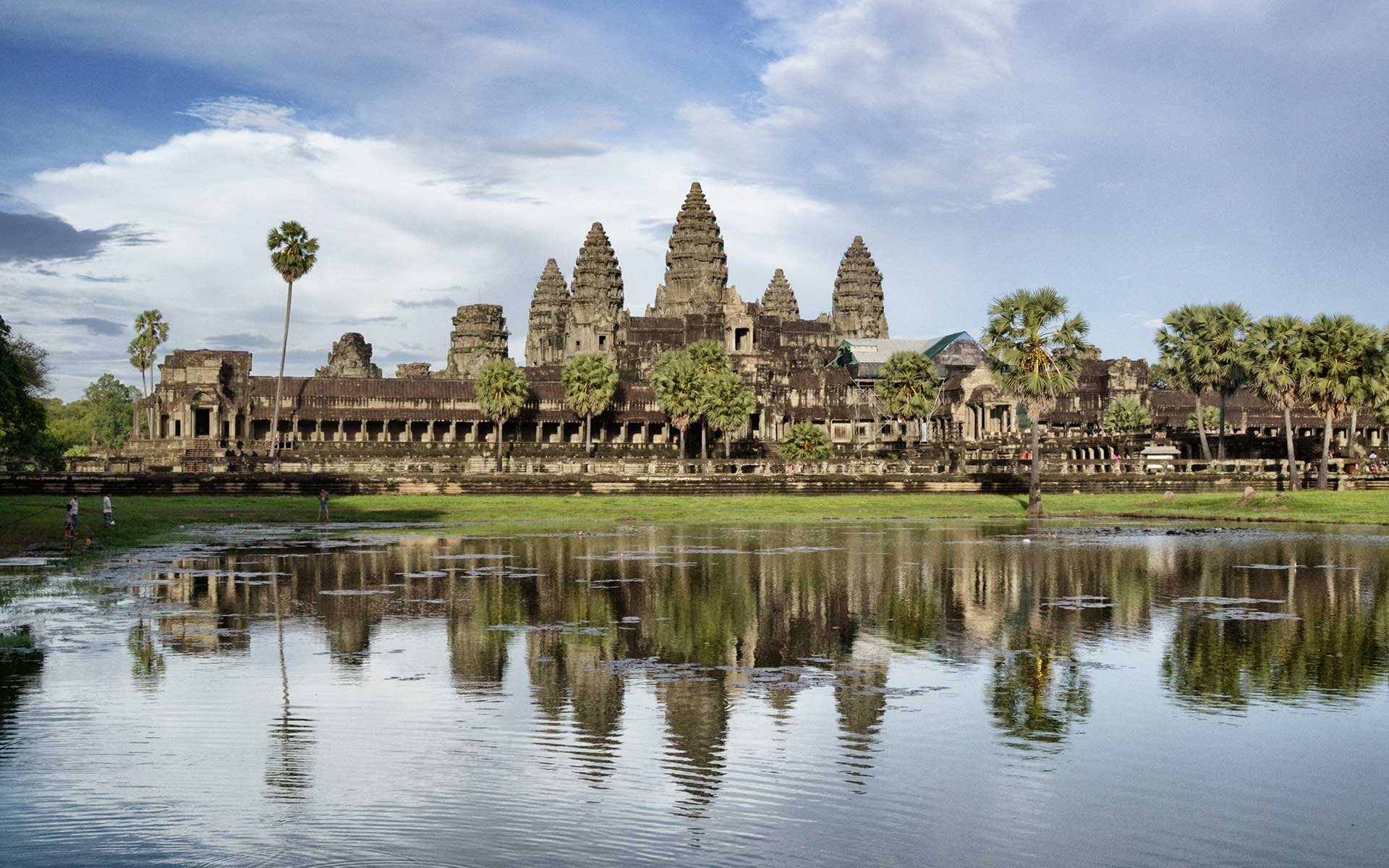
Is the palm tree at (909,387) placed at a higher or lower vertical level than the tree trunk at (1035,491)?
higher

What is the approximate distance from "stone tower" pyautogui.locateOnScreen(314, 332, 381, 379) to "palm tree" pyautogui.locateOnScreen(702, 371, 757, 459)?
65.2 m

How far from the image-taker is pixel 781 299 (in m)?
190

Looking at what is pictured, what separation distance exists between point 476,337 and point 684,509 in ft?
337

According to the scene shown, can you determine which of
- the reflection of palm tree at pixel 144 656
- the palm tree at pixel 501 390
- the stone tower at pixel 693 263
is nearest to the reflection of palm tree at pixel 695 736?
the reflection of palm tree at pixel 144 656

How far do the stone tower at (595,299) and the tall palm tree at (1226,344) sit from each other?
241 feet

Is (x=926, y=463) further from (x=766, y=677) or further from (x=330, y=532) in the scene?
(x=766, y=677)

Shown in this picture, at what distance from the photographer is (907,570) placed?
107 ft

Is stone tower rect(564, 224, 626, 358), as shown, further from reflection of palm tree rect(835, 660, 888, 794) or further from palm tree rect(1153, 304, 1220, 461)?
reflection of palm tree rect(835, 660, 888, 794)

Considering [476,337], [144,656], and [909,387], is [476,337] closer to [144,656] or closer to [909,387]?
[909,387]

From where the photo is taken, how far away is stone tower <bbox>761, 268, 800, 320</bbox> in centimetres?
18862

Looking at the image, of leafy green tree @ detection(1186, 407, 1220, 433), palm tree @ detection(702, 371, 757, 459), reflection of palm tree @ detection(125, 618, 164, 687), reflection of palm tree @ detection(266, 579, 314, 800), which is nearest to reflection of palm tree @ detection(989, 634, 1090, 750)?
reflection of palm tree @ detection(266, 579, 314, 800)

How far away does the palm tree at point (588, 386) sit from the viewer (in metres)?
106

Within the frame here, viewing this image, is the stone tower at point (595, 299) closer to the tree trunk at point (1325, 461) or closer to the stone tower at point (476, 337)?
the stone tower at point (476, 337)

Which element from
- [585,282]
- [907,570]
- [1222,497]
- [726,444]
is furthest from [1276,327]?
[585,282]
